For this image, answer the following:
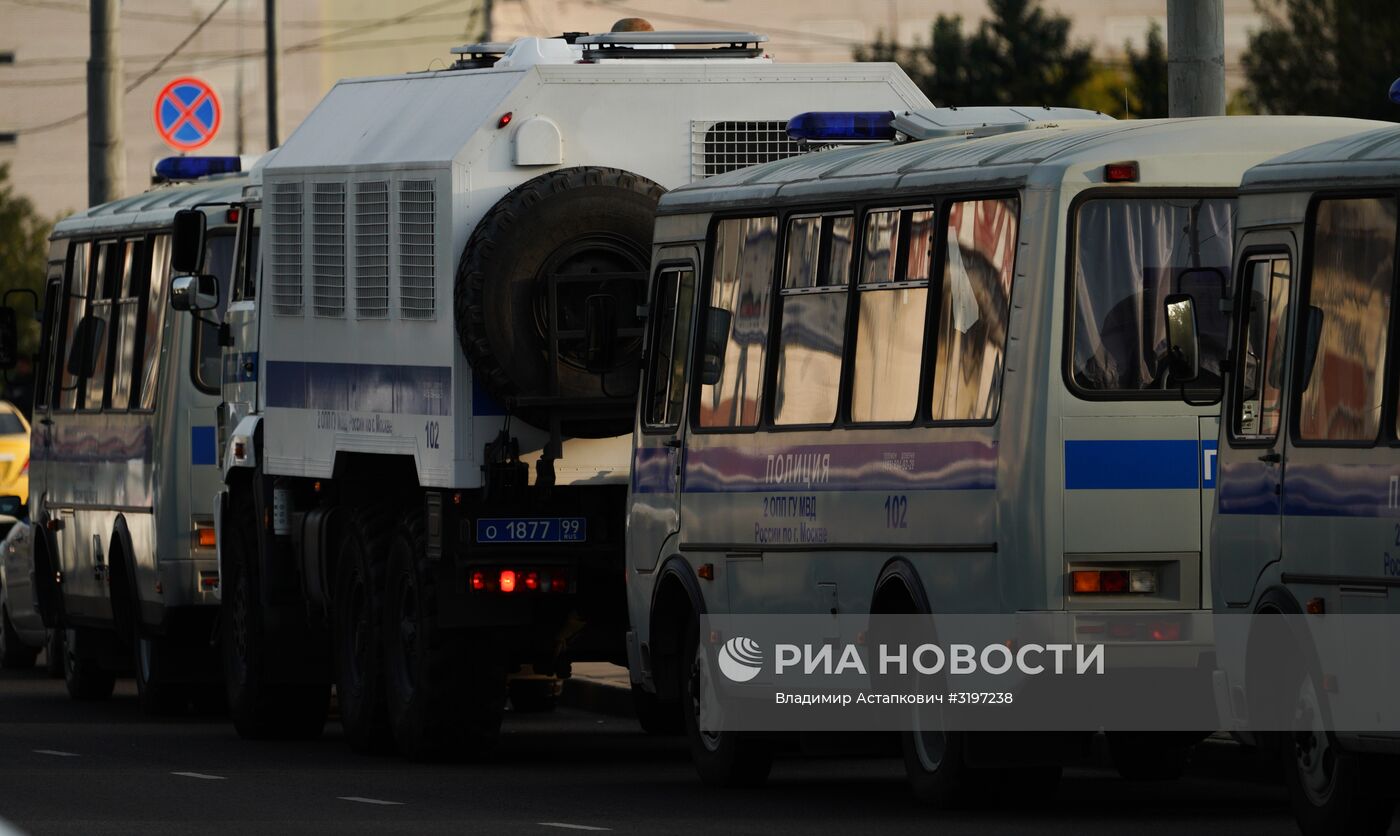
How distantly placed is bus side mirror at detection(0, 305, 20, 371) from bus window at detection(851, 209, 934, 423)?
11.0 m

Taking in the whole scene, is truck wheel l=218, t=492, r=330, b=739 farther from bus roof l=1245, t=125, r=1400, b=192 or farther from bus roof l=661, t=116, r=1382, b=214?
bus roof l=1245, t=125, r=1400, b=192

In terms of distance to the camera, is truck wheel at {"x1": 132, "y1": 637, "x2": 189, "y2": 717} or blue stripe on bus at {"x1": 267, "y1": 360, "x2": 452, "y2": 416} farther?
truck wheel at {"x1": 132, "y1": 637, "x2": 189, "y2": 717}

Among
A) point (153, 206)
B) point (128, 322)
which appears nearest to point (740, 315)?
point (128, 322)

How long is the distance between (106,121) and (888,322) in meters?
16.5

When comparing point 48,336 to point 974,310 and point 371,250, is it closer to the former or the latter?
point 371,250

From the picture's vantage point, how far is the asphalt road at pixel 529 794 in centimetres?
1320

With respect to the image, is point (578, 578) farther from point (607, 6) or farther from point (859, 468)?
point (607, 6)

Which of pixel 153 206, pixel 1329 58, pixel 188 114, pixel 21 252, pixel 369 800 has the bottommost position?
pixel 369 800

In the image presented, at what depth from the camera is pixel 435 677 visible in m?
16.8

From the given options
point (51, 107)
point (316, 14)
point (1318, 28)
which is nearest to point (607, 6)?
Answer: point (316, 14)

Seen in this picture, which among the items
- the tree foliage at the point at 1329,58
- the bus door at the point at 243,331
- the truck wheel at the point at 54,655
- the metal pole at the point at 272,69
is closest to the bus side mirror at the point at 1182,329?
the bus door at the point at 243,331

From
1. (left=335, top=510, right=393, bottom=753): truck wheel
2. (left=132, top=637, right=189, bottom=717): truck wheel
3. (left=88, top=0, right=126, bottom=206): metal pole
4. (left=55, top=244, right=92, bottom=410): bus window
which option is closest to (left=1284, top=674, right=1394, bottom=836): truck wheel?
(left=335, top=510, right=393, bottom=753): truck wheel

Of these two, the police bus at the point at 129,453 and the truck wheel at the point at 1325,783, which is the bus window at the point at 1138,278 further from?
the police bus at the point at 129,453

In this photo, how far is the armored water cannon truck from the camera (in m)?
16.5
